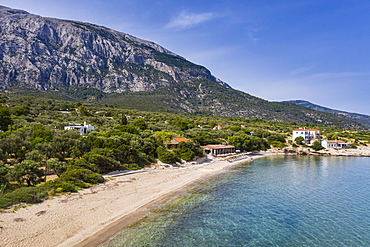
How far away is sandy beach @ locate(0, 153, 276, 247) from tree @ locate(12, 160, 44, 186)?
4.88m

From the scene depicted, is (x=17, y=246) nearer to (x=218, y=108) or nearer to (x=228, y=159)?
(x=228, y=159)

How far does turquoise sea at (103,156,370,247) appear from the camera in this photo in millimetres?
14586

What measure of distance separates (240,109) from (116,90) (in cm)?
11382

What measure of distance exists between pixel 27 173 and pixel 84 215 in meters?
9.30

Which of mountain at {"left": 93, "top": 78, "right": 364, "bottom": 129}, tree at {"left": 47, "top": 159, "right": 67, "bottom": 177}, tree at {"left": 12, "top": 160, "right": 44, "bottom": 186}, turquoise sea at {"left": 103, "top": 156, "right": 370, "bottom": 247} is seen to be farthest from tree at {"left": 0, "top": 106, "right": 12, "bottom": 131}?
mountain at {"left": 93, "top": 78, "right": 364, "bottom": 129}

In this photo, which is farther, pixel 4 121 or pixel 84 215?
pixel 4 121

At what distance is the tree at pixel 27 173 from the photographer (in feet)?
67.8

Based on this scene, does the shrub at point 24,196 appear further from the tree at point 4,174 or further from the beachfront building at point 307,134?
the beachfront building at point 307,134

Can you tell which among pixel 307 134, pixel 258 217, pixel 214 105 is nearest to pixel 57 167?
pixel 258 217

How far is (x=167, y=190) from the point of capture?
26.2 meters

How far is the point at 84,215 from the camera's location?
16.6 metres

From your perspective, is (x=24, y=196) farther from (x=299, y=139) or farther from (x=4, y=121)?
(x=299, y=139)

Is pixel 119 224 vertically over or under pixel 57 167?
under

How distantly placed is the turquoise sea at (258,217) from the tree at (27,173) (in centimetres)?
1283
